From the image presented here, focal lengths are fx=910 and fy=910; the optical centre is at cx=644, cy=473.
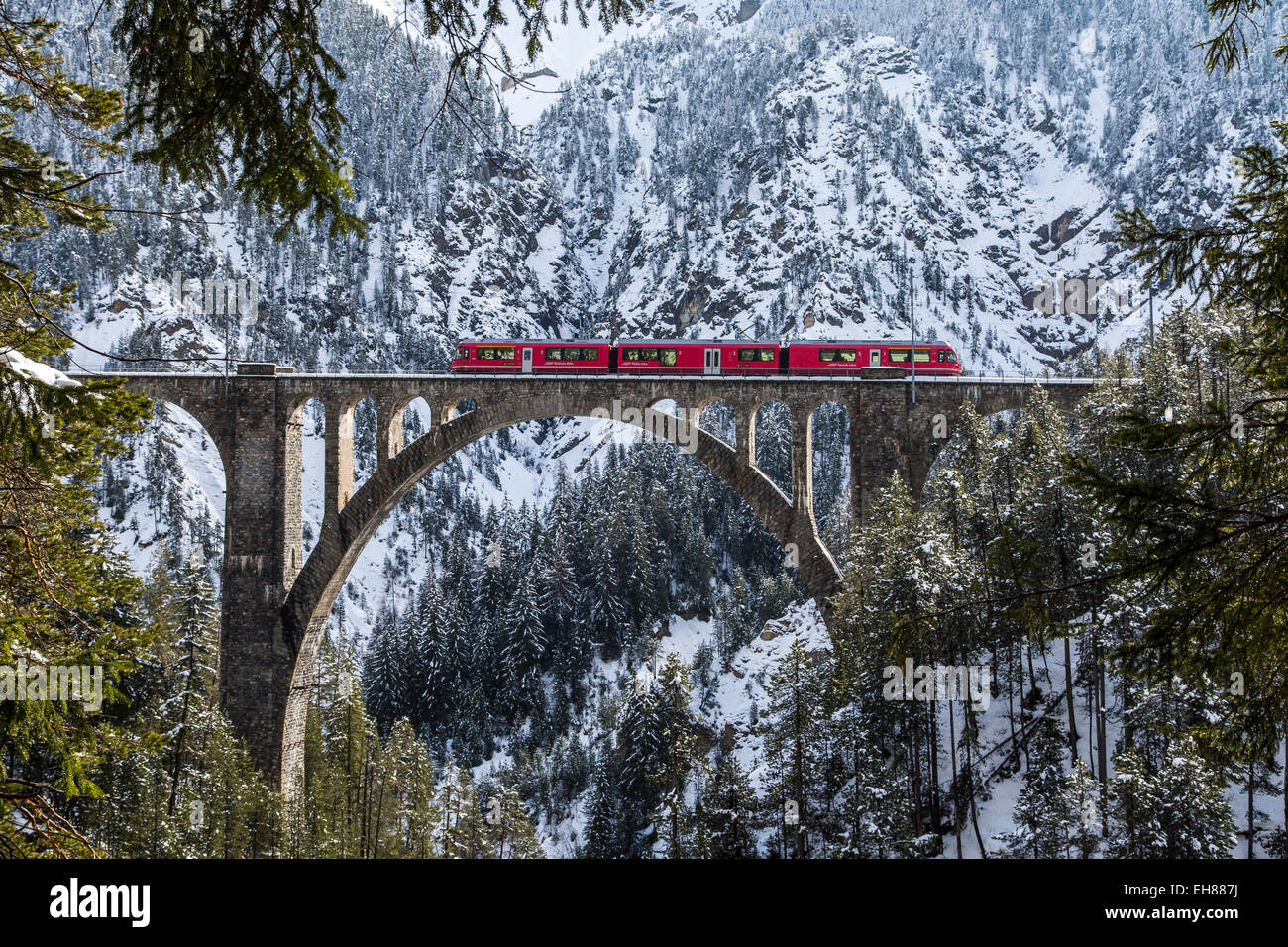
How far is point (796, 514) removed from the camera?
30.7m

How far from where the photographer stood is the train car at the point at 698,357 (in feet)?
103

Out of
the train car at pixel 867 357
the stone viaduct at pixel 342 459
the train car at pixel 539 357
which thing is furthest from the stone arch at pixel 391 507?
the train car at pixel 867 357

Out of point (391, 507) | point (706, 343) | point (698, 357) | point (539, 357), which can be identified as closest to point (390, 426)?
point (391, 507)

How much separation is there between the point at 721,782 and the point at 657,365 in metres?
14.6

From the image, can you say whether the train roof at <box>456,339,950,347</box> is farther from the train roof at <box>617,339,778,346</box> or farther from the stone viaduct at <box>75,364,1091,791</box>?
the stone viaduct at <box>75,364,1091,791</box>

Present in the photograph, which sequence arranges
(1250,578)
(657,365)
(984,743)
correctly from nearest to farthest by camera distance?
(1250,578) < (984,743) < (657,365)

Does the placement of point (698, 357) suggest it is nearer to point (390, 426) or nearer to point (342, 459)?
point (390, 426)

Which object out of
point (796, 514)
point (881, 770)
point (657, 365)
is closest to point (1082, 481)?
point (881, 770)

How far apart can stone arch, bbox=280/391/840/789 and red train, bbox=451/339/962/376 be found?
70.2 inches

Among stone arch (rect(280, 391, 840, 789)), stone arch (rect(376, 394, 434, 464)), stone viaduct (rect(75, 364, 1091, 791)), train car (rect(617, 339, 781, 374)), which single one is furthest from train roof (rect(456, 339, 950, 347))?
stone arch (rect(376, 394, 434, 464))

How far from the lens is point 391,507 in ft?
107

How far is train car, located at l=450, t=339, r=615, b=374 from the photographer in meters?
33.8

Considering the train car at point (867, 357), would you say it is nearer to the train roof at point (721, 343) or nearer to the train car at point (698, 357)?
the train roof at point (721, 343)
